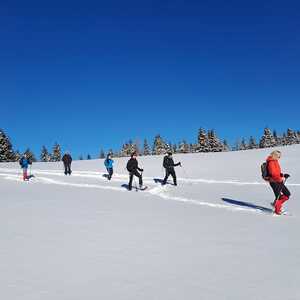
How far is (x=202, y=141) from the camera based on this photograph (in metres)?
108

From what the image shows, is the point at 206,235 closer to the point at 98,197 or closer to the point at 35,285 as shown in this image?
the point at 35,285

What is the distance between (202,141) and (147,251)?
100 metres

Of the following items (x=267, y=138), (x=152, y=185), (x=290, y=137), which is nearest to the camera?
(x=152, y=185)

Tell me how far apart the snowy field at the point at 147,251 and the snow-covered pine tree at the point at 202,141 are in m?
90.6

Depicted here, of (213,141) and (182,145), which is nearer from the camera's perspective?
(213,141)

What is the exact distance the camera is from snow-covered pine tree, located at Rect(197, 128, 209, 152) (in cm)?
10731

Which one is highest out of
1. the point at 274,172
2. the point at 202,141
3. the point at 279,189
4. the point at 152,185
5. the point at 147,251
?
the point at 202,141

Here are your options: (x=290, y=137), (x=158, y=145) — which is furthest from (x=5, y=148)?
(x=290, y=137)

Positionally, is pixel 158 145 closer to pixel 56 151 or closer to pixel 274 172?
pixel 56 151

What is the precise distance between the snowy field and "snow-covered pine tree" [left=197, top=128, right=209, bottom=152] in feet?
297

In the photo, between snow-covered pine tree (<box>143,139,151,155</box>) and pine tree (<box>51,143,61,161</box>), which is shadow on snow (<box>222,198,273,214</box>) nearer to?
pine tree (<box>51,143,61,161</box>)

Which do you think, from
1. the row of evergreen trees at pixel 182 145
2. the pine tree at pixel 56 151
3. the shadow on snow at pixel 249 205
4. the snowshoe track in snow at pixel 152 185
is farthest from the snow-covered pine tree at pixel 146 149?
the shadow on snow at pixel 249 205

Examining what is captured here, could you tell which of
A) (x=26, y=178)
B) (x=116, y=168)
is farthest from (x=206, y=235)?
(x=116, y=168)

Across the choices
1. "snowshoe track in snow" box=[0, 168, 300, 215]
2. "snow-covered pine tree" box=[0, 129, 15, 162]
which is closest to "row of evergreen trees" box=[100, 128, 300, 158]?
"snow-covered pine tree" box=[0, 129, 15, 162]
